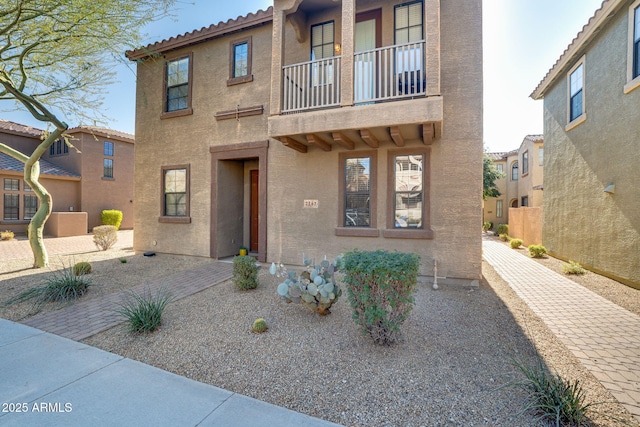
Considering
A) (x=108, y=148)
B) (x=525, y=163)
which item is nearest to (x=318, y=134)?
(x=108, y=148)

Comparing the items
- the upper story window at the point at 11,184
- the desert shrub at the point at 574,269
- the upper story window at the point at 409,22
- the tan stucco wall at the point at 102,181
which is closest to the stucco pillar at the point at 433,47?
the upper story window at the point at 409,22

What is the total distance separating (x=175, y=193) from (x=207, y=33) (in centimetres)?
514

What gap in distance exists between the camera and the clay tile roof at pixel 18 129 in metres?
18.0

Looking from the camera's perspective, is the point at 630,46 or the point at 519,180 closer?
the point at 630,46

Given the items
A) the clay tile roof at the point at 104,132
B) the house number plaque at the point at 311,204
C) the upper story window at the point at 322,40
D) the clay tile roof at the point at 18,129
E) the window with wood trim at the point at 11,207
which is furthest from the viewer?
the clay tile roof at the point at 104,132

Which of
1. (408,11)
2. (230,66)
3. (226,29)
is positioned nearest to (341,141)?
(408,11)

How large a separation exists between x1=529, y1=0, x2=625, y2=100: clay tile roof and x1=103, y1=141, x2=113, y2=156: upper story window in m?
26.1

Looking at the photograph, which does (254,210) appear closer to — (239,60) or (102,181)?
(239,60)

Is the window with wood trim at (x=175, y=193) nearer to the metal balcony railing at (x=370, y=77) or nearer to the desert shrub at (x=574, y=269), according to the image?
the metal balcony railing at (x=370, y=77)

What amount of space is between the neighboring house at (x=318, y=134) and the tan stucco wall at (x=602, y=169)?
3926 millimetres

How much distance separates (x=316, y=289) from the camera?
4.38 meters

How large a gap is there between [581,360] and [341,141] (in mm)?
5444

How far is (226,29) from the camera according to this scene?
8578 mm

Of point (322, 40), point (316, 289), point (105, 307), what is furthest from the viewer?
point (322, 40)
